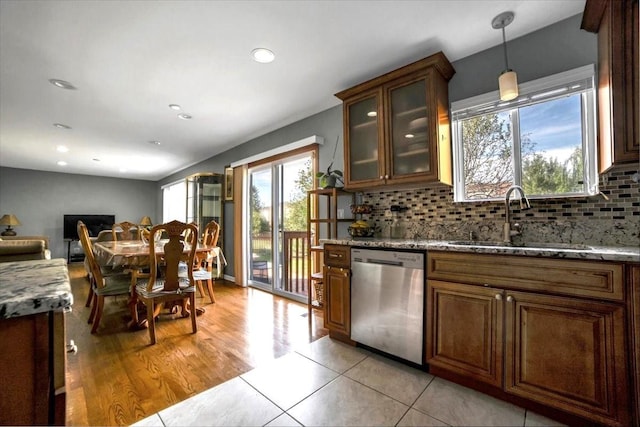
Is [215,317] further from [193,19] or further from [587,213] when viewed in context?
[587,213]

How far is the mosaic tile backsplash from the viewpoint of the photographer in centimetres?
166

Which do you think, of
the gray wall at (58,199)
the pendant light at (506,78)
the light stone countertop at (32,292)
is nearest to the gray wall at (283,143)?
the pendant light at (506,78)

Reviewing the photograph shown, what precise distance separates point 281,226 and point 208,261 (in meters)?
1.08

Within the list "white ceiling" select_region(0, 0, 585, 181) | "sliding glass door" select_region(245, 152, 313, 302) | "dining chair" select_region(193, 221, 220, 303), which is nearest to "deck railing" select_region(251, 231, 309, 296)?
"sliding glass door" select_region(245, 152, 313, 302)

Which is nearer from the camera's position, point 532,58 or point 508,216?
point 508,216

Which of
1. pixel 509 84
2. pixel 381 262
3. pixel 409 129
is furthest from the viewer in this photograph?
pixel 409 129

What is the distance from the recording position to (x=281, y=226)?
4.02 metres

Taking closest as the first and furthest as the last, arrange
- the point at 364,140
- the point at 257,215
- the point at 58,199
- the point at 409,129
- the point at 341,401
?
1. the point at 341,401
2. the point at 409,129
3. the point at 364,140
4. the point at 257,215
5. the point at 58,199

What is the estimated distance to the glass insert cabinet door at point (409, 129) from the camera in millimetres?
2229

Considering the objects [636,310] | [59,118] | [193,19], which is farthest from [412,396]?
[59,118]

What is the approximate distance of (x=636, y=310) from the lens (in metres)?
1.25

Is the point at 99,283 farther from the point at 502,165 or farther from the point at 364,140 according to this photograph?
the point at 502,165

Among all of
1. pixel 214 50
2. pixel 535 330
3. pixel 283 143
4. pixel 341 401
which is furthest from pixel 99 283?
pixel 535 330

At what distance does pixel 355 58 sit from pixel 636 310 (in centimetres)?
234
